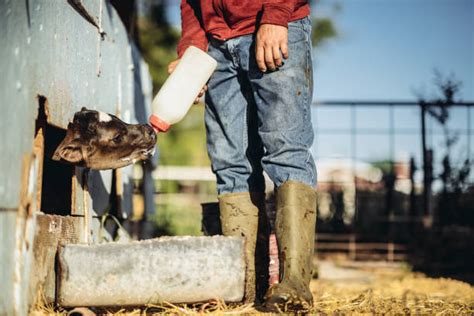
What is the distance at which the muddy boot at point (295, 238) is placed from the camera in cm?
211

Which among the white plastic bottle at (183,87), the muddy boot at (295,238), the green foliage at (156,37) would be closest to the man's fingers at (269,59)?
the white plastic bottle at (183,87)

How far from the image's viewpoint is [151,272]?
2.08 m

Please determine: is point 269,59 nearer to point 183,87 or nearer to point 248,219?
point 183,87

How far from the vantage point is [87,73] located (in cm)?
275

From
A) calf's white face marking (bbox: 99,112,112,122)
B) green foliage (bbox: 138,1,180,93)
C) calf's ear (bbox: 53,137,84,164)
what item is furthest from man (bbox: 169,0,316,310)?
green foliage (bbox: 138,1,180,93)

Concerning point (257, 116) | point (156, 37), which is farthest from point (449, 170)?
point (156, 37)

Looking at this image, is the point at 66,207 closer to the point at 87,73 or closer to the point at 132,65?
the point at 87,73

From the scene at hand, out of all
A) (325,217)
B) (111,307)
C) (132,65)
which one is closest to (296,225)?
(111,307)

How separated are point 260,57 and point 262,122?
258 millimetres

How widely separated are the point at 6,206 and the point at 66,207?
41.2 inches

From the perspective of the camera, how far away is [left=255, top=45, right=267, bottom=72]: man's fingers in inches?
91.6

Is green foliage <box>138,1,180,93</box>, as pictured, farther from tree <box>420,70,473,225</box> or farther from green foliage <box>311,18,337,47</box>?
→ tree <box>420,70,473,225</box>

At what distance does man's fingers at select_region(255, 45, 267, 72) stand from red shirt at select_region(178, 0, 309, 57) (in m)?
0.11

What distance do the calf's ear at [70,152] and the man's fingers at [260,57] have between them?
75cm
